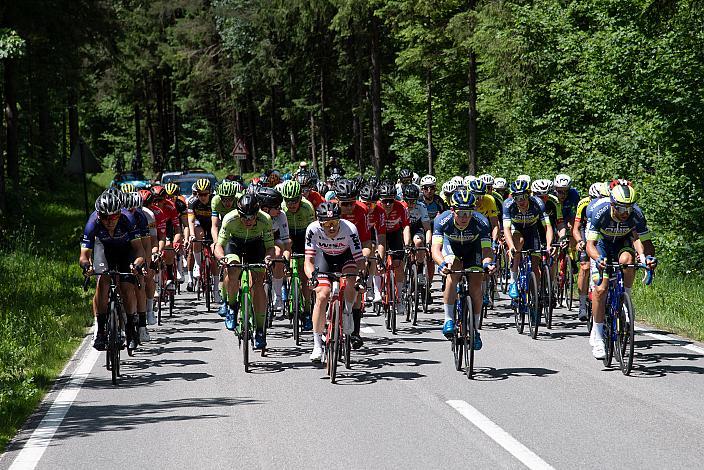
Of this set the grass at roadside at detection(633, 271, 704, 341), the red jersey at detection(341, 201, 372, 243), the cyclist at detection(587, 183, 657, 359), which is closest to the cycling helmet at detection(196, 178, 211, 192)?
the red jersey at detection(341, 201, 372, 243)

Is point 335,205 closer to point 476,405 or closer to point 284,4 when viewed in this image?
point 476,405

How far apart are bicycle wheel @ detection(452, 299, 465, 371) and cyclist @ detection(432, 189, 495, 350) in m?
0.06

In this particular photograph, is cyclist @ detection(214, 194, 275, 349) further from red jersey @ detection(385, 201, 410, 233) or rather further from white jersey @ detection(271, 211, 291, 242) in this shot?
red jersey @ detection(385, 201, 410, 233)

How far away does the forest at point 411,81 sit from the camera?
20.5 meters

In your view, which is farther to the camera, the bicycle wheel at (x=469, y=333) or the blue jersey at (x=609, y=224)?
the blue jersey at (x=609, y=224)

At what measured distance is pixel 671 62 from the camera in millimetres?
20203

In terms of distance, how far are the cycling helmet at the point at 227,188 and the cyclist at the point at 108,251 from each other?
9.80 feet

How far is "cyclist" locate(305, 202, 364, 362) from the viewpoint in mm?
11156

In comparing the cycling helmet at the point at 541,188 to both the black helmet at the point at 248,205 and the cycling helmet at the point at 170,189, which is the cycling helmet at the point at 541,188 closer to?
the black helmet at the point at 248,205

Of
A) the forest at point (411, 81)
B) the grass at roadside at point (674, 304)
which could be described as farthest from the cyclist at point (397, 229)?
the forest at point (411, 81)

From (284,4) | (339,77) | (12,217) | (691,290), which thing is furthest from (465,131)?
(691,290)

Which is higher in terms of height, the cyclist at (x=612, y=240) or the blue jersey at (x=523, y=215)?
the blue jersey at (x=523, y=215)

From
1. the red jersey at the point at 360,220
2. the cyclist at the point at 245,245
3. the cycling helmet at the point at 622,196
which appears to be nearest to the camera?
the cycling helmet at the point at 622,196

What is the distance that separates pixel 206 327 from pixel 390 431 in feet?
25.7
